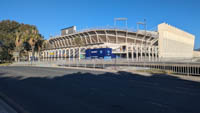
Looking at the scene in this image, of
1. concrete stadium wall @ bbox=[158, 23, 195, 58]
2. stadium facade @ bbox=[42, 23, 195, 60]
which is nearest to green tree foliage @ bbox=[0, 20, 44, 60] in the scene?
stadium facade @ bbox=[42, 23, 195, 60]

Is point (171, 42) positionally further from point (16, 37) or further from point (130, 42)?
point (16, 37)

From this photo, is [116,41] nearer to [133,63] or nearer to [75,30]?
[75,30]

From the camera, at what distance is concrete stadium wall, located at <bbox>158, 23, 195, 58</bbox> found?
60.6 m

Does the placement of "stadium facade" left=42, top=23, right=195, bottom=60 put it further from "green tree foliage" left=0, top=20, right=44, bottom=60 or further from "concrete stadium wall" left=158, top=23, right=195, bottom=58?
"green tree foliage" left=0, top=20, right=44, bottom=60

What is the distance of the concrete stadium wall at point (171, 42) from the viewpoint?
199 feet

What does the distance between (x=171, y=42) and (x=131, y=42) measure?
54.9ft

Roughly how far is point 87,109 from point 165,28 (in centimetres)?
6268

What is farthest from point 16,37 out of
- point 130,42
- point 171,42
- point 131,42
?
point 171,42

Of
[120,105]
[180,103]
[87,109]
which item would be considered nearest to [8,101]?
[87,109]

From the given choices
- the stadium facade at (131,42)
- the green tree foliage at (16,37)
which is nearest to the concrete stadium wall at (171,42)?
the stadium facade at (131,42)

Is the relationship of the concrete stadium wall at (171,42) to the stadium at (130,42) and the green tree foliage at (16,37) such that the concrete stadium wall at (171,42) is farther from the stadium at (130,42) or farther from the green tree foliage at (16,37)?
the green tree foliage at (16,37)

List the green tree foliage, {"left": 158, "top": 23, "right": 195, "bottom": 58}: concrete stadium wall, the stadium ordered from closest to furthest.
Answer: the green tree foliage, the stadium, {"left": 158, "top": 23, "right": 195, "bottom": 58}: concrete stadium wall

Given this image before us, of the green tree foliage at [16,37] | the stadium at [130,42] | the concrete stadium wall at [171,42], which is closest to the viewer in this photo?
the green tree foliage at [16,37]

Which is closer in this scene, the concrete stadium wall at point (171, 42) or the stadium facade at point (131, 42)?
the stadium facade at point (131, 42)
